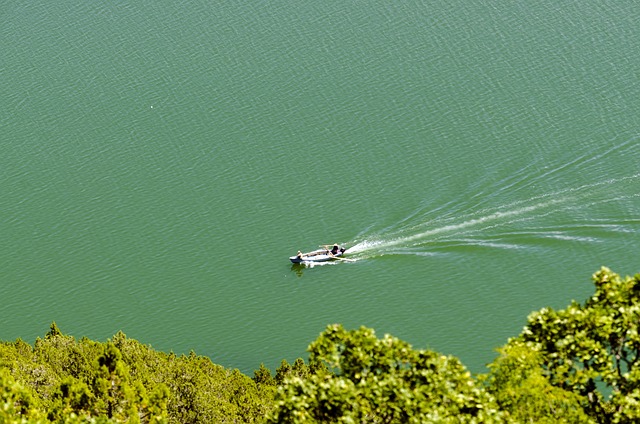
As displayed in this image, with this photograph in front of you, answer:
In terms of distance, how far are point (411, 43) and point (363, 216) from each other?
51.4 feet

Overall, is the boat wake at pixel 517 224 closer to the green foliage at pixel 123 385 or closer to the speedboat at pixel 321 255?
the speedboat at pixel 321 255

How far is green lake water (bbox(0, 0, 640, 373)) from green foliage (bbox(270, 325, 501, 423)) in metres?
17.4

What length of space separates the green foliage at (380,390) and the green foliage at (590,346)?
186cm

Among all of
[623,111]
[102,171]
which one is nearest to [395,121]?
[623,111]

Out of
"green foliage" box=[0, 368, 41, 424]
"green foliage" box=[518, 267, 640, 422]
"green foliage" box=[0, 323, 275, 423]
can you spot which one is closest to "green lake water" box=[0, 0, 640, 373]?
"green foliage" box=[0, 323, 275, 423]

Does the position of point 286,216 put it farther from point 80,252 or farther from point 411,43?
point 411,43

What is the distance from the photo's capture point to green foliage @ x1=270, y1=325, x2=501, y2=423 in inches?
808

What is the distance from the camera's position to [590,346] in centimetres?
2142

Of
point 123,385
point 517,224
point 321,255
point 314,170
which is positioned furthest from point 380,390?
point 314,170

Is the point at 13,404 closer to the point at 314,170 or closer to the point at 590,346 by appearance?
the point at 590,346

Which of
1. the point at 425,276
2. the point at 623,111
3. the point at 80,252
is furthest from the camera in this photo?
the point at 623,111

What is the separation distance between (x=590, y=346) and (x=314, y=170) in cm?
2980

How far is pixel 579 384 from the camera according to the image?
21.7 meters

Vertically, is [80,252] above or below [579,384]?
above
